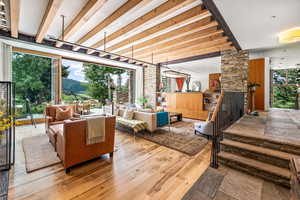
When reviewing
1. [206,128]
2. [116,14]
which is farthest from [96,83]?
[206,128]

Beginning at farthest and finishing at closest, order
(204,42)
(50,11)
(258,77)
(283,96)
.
→ (283,96) < (258,77) < (204,42) < (50,11)

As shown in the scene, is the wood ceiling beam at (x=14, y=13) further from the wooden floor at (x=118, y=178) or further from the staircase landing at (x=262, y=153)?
the staircase landing at (x=262, y=153)

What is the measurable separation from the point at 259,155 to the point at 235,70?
355 centimetres

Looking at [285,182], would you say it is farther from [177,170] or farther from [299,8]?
[299,8]

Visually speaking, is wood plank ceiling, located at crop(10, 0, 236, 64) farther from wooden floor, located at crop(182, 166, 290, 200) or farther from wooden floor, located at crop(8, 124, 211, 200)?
wooden floor, located at crop(182, 166, 290, 200)

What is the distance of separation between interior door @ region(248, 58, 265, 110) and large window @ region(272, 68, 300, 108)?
16.1ft

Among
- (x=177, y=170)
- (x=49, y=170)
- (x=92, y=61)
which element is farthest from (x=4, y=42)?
(x=177, y=170)

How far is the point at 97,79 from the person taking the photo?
333 inches

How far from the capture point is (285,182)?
184 centimetres

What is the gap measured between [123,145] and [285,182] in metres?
3.06

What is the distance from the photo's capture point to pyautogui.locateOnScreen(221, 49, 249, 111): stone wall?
462 centimetres

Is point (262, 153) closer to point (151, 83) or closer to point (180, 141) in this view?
point (180, 141)

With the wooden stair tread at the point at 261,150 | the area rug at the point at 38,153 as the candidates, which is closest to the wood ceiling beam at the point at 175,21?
the wooden stair tread at the point at 261,150

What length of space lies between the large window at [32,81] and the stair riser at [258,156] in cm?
645
